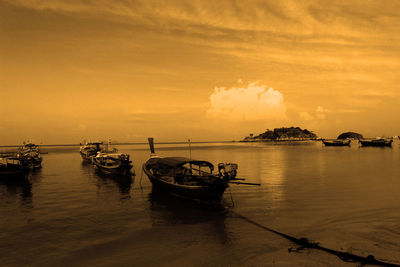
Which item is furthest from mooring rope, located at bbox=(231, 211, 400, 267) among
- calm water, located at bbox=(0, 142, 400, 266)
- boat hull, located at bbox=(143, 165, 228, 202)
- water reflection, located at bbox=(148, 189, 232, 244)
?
boat hull, located at bbox=(143, 165, 228, 202)

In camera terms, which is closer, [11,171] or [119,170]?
[11,171]

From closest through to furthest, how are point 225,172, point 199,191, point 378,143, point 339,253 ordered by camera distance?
point 339,253
point 225,172
point 199,191
point 378,143

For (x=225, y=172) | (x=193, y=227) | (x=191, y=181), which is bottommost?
(x=193, y=227)

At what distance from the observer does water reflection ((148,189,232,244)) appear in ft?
54.3

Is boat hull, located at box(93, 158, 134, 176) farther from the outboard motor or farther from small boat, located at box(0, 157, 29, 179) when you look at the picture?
the outboard motor

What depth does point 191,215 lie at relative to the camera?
20125 millimetres

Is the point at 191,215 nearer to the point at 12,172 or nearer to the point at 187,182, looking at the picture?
the point at 187,182

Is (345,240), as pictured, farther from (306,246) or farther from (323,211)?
(323,211)

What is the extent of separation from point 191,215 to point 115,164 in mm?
28523

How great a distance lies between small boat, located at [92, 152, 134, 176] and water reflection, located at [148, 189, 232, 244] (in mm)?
16108

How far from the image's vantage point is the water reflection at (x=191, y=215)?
16.5 meters

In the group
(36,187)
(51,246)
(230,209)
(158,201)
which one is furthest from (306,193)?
(36,187)

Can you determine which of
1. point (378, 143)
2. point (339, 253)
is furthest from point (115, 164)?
point (378, 143)

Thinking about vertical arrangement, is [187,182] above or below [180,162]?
below
